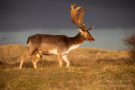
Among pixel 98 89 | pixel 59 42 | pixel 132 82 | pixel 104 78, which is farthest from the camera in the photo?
pixel 59 42

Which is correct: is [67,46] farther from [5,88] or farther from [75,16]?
[5,88]

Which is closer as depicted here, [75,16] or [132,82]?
[132,82]

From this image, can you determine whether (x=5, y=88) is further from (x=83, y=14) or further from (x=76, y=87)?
(x=83, y=14)

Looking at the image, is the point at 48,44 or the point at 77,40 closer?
the point at 48,44

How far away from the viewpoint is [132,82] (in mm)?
14469

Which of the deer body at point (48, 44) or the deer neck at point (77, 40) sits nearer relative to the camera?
the deer body at point (48, 44)

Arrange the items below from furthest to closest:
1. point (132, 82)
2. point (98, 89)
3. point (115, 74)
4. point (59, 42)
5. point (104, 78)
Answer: point (59, 42), point (115, 74), point (104, 78), point (132, 82), point (98, 89)

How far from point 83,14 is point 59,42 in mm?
2632

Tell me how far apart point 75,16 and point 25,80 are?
1009 cm

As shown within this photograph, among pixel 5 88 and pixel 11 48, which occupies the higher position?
pixel 5 88

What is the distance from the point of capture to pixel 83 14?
24.6m

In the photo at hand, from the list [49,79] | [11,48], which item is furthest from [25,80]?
[11,48]

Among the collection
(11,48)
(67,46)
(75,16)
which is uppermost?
(75,16)

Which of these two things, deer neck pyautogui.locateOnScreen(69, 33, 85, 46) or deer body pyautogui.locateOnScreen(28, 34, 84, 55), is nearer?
deer body pyautogui.locateOnScreen(28, 34, 84, 55)
